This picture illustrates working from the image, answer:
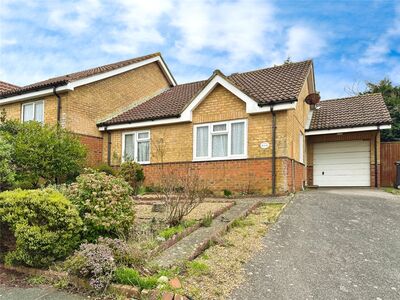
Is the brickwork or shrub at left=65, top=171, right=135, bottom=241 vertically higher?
the brickwork

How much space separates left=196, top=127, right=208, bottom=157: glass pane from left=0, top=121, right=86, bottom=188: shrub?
469 centimetres

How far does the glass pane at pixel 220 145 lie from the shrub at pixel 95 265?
28.9 ft

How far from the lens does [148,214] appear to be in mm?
8961

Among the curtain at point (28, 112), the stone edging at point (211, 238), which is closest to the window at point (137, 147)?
the curtain at point (28, 112)

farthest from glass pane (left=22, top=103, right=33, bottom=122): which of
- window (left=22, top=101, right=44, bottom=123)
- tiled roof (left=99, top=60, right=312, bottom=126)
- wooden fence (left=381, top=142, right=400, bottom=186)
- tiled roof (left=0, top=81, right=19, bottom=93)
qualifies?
wooden fence (left=381, top=142, right=400, bottom=186)

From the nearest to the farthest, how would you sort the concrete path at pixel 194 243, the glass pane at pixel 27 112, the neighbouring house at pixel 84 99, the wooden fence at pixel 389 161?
1. the concrete path at pixel 194 243
2. the neighbouring house at pixel 84 99
3. the wooden fence at pixel 389 161
4. the glass pane at pixel 27 112

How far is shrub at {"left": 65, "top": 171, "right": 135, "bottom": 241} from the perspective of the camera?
5.98 meters

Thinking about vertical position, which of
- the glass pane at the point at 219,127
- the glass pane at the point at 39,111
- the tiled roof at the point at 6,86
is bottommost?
the glass pane at the point at 219,127

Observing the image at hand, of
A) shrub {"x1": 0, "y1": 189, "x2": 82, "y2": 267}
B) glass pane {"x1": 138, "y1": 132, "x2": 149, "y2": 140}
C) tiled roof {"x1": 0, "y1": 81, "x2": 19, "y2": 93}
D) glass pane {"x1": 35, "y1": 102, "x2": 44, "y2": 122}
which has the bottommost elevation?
shrub {"x1": 0, "y1": 189, "x2": 82, "y2": 267}

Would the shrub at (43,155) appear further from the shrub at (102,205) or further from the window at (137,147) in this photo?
the shrub at (102,205)

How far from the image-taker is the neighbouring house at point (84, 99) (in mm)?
15281

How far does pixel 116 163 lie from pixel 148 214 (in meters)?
7.51

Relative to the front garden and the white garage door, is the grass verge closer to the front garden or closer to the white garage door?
the front garden

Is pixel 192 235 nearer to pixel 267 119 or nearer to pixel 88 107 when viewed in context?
pixel 267 119
